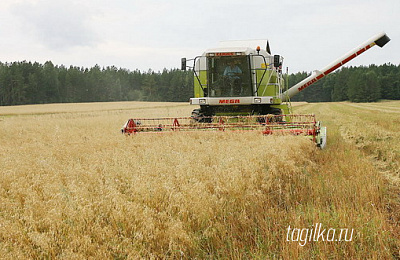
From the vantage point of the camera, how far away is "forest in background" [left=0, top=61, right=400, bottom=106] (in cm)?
6307

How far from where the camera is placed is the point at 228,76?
909cm

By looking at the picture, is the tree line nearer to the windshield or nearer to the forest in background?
the forest in background

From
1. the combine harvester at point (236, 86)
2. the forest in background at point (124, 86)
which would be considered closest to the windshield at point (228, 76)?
the combine harvester at point (236, 86)

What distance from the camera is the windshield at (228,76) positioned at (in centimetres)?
898

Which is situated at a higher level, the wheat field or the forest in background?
the forest in background

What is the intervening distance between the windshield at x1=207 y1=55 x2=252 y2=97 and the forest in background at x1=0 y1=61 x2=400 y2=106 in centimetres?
4978

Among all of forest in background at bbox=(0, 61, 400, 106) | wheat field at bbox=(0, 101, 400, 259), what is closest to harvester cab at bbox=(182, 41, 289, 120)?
wheat field at bbox=(0, 101, 400, 259)

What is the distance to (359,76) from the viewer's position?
67188 mm

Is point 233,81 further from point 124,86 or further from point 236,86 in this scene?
point 124,86

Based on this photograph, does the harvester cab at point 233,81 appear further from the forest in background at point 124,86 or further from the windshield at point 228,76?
the forest in background at point 124,86

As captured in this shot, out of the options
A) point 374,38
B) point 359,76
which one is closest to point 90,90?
point 359,76

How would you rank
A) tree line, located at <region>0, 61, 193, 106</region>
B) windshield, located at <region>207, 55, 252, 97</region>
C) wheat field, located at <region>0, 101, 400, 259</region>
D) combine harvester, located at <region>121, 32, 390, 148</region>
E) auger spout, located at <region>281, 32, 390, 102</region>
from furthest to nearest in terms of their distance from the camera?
tree line, located at <region>0, 61, 193, 106</region> → auger spout, located at <region>281, 32, 390, 102</region> → windshield, located at <region>207, 55, 252, 97</region> → combine harvester, located at <region>121, 32, 390, 148</region> → wheat field, located at <region>0, 101, 400, 259</region>

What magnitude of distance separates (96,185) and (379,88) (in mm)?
73018

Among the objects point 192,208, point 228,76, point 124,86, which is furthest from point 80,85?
point 192,208
